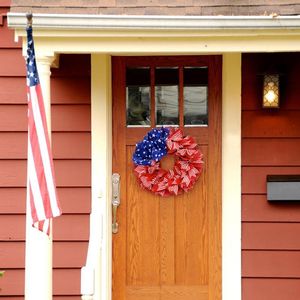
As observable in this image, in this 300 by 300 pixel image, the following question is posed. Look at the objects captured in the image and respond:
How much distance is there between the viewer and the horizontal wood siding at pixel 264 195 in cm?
503

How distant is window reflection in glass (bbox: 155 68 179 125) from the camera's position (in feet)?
17.1

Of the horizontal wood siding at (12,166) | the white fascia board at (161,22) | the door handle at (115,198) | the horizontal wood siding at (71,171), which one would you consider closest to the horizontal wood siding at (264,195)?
the white fascia board at (161,22)

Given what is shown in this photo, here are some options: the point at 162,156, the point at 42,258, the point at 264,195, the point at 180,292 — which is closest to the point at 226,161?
the point at 264,195

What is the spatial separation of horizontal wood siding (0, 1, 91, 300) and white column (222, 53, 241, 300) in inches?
43.1

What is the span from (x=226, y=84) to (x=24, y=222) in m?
1.95

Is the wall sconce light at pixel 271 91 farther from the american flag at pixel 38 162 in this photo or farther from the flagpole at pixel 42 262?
the american flag at pixel 38 162

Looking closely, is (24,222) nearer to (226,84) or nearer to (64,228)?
(64,228)

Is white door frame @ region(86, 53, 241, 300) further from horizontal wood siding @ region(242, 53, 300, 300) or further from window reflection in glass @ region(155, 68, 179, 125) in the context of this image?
window reflection in glass @ region(155, 68, 179, 125)

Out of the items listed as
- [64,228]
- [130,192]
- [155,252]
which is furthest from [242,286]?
[64,228]

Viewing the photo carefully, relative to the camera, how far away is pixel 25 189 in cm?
506

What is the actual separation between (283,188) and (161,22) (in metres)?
1.71

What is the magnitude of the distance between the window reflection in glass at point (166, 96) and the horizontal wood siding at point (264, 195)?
1.85 ft

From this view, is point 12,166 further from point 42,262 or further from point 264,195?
point 264,195

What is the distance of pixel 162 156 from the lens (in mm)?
5164
